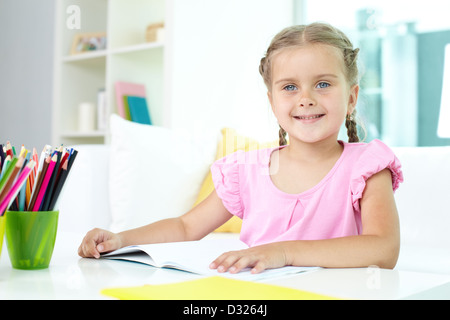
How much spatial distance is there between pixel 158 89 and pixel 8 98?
129 centimetres

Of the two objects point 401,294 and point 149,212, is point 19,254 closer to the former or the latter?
point 401,294

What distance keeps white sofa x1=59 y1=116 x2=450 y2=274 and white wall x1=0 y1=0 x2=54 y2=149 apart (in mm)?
1747

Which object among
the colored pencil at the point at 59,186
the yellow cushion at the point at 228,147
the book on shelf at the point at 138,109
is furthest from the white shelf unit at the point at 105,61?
the colored pencil at the point at 59,186

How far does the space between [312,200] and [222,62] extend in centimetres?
169

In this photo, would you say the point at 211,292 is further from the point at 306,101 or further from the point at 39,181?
the point at 306,101

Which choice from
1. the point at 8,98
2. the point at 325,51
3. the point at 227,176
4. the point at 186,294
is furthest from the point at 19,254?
the point at 8,98

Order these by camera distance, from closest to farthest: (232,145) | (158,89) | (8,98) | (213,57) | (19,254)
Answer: (19,254) < (232,145) < (213,57) < (158,89) < (8,98)

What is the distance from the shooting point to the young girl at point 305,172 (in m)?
0.93

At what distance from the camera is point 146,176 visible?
1.78m

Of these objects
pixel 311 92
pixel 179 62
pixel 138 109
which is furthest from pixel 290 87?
pixel 138 109

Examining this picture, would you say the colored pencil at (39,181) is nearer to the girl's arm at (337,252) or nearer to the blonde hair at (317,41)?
the girl's arm at (337,252)

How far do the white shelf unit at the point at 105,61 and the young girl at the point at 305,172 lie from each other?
65.2 inches

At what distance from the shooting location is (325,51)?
3.38 ft

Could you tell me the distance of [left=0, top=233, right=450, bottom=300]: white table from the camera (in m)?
0.50
